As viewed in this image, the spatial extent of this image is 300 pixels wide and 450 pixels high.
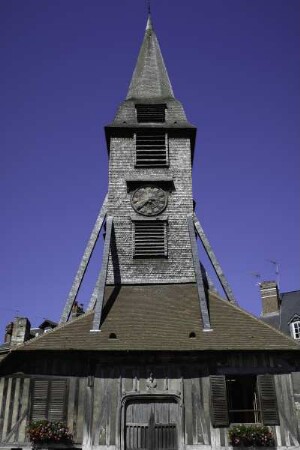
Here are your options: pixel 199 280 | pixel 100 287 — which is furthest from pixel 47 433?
pixel 199 280

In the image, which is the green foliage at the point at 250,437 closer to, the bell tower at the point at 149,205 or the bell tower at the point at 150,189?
the bell tower at the point at 149,205

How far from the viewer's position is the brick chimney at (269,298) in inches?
1060

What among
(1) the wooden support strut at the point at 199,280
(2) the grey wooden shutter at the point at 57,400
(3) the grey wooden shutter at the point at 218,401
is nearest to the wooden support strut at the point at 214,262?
(1) the wooden support strut at the point at 199,280

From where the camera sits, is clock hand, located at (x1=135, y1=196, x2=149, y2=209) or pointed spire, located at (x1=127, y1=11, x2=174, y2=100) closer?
clock hand, located at (x1=135, y1=196, x2=149, y2=209)

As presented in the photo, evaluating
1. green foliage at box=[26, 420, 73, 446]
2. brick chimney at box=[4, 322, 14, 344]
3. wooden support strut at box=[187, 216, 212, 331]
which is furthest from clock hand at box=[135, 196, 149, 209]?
brick chimney at box=[4, 322, 14, 344]

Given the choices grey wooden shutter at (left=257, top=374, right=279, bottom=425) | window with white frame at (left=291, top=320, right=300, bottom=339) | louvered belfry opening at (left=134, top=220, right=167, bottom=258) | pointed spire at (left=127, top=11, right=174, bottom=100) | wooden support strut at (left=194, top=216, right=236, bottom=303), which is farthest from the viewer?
window with white frame at (left=291, top=320, right=300, bottom=339)

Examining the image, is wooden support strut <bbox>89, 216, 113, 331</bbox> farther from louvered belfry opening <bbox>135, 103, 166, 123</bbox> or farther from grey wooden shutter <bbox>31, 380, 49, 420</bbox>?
louvered belfry opening <bbox>135, 103, 166, 123</bbox>

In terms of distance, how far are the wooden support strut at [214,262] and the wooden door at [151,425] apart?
4.24 metres

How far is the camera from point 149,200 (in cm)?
1733

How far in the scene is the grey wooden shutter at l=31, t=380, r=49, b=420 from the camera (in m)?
11.9

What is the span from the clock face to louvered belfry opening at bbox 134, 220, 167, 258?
16.7 inches

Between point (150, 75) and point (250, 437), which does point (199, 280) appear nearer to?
point (250, 437)

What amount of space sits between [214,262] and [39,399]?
6.99 metres

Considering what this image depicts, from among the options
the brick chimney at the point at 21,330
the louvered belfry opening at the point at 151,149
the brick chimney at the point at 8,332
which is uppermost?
the louvered belfry opening at the point at 151,149
